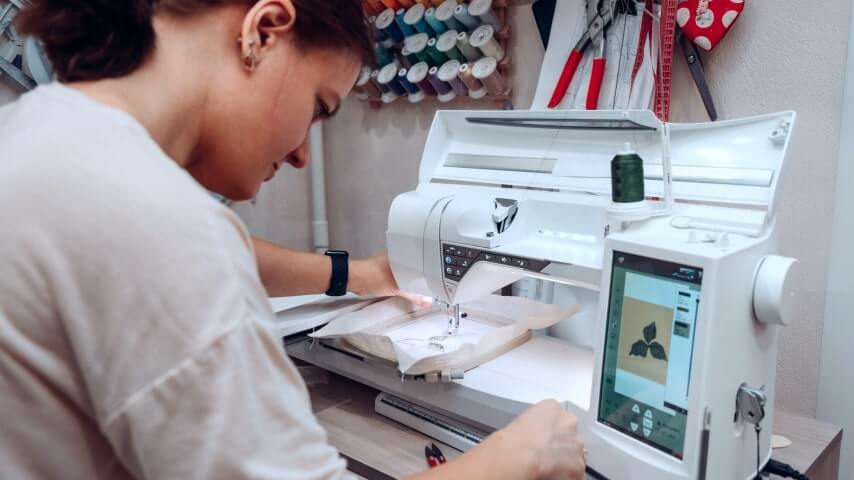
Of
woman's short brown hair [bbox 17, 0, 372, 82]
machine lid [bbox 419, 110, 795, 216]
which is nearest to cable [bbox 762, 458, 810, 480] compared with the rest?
machine lid [bbox 419, 110, 795, 216]

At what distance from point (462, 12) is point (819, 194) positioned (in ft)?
2.75

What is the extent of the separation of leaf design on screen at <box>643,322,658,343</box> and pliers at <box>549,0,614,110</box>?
0.67m

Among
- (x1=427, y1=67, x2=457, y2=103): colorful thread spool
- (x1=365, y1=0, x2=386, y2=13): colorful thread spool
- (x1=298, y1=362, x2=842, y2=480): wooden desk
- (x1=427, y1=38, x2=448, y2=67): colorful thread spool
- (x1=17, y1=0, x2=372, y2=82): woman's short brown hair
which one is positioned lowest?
(x1=298, y1=362, x2=842, y2=480): wooden desk

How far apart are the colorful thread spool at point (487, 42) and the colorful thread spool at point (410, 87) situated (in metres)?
0.24

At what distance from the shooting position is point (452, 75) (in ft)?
5.16

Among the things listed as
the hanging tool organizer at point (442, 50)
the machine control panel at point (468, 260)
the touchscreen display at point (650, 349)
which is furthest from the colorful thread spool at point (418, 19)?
the touchscreen display at point (650, 349)

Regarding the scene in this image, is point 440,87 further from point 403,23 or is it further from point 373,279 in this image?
point 373,279

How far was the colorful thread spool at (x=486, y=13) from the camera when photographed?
4.91ft

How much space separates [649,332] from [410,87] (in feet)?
3.74

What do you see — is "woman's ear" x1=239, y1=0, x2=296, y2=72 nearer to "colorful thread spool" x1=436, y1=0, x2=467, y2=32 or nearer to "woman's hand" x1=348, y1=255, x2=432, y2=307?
"woman's hand" x1=348, y1=255, x2=432, y2=307

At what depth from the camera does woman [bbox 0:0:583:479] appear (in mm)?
422

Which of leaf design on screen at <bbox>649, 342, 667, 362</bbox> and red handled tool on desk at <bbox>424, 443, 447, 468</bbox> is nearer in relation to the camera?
leaf design on screen at <bbox>649, 342, 667, 362</bbox>

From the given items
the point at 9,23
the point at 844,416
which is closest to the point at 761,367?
the point at 844,416

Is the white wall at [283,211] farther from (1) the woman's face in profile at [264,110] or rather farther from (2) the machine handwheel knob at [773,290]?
(2) the machine handwheel knob at [773,290]
